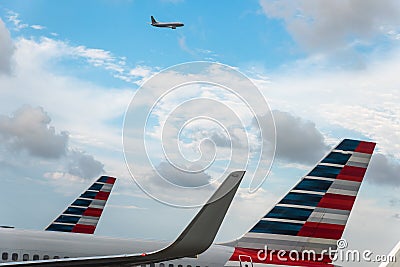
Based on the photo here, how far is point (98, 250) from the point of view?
2047cm

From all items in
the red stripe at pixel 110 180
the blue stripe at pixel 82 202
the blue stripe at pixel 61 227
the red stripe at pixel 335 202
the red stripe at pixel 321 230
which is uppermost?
the red stripe at pixel 110 180

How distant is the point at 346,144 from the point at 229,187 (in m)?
10.2

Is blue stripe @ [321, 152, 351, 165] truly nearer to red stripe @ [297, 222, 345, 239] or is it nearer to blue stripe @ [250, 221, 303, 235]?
red stripe @ [297, 222, 345, 239]

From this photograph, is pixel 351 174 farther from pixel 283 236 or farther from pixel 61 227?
pixel 61 227

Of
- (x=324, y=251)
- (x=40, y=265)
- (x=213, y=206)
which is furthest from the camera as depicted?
(x=324, y=251)

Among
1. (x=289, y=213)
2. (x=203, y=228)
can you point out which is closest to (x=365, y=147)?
(x=289, y=213)

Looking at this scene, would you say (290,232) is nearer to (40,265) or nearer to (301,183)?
(301,183)

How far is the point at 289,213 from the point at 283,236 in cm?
97

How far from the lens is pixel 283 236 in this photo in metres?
22.5

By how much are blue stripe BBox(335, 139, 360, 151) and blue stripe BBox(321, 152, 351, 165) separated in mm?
256

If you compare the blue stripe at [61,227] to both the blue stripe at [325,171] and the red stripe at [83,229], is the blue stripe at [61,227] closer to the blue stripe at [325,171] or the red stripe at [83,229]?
the red stripe at [83,229]

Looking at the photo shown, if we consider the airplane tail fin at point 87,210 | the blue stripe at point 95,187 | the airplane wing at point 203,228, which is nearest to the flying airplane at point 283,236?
the airplane wing at point 203,228

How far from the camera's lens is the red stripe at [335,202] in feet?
76.6

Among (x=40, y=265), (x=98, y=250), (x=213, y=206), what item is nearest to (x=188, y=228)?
(x=213, y=206)
